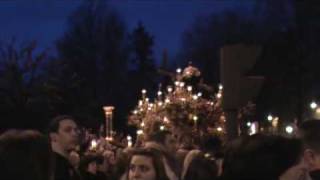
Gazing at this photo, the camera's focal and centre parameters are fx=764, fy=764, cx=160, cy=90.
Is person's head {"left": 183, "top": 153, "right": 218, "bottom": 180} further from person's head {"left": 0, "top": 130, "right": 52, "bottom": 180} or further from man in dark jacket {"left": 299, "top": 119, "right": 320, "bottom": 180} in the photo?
person's head {"left": 0, "top": 130, "right": 52, "bottom": 180}

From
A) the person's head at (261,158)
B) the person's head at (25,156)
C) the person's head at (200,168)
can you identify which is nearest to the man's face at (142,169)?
the person's head at (261,158)

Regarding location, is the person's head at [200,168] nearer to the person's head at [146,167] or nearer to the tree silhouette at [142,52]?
the person's head at [146,167]

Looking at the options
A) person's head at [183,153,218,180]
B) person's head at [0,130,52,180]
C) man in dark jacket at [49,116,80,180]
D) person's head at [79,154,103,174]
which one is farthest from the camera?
person's head at [79,154,103,174]

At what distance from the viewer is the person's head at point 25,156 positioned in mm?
3475

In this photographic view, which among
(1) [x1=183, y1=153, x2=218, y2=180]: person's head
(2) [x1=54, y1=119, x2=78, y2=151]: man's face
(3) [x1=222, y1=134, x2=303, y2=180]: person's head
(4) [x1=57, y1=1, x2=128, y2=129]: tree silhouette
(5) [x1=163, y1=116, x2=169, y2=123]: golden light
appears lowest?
(1) [x1=183, y1=153, x2=218, y2=180]: person's head

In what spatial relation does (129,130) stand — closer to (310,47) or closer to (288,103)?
(288,103)

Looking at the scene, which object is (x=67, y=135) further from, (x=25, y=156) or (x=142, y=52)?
(x=142, y=52)

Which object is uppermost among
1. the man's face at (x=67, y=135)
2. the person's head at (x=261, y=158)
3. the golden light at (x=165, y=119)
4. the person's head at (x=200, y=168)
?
the golden light at (x=165, y=119)

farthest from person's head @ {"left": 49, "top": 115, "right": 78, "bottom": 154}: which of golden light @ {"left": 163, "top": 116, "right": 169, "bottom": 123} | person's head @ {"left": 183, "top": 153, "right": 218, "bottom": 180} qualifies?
golden light @ {"left": 163, "top": 116, "right": 169, "bottom": 123}

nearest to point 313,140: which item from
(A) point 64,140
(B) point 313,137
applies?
(B) point 313,137

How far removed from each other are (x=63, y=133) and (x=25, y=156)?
3.21 meters

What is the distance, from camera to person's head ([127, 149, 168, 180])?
535 cm

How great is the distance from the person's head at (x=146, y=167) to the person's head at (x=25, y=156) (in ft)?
5.58

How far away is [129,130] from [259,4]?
13.1 metres
